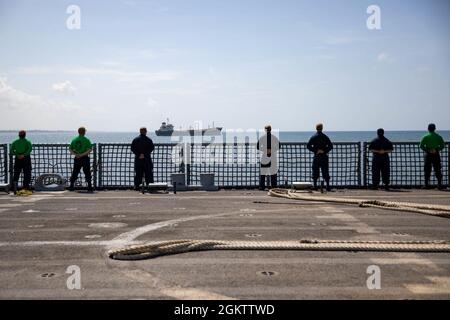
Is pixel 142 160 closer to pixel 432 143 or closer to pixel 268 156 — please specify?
pixel 268 156

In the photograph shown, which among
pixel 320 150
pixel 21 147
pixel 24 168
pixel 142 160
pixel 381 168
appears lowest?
pixel 381 168

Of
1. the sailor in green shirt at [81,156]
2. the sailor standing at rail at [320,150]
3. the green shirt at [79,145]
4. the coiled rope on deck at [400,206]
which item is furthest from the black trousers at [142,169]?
the sailor standing at rail at [320,150]

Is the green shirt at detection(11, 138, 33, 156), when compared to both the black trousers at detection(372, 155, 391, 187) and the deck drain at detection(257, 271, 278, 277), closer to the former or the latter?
the black trousers at detection(372, 155, 391, 187)

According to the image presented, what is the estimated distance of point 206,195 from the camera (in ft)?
49.6

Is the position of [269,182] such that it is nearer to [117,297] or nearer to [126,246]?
[126,246]

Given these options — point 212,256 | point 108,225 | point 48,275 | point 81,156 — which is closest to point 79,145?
point 81,156

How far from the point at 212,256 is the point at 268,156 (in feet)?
32.6

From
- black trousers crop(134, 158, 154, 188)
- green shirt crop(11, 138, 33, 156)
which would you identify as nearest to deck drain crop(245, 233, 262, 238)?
black trousers crop(134, 158, 154, 188)

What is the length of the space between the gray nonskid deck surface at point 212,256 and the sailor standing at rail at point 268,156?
371cm

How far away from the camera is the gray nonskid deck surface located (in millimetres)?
5445

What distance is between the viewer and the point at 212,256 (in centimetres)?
698

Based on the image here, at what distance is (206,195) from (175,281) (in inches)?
369
